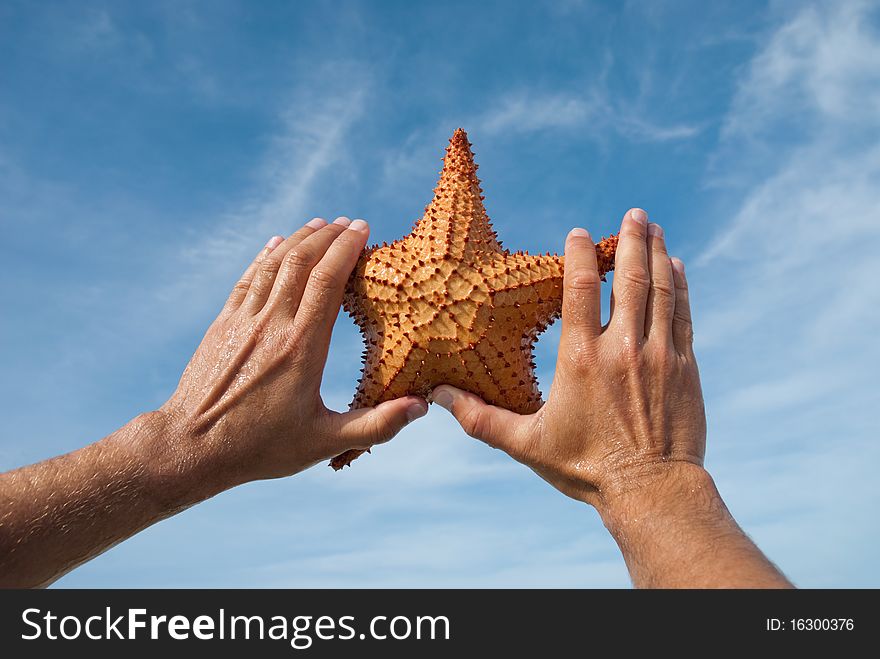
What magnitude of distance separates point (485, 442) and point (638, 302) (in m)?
1.56

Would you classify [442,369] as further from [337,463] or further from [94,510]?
[94,510]

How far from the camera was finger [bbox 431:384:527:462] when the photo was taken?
5582 mm

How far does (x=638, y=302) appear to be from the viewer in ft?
18.3

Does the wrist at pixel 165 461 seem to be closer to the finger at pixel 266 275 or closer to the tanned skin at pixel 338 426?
the tanned skin at pixel 338 426

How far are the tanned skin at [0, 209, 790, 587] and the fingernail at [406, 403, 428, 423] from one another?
0.02 m

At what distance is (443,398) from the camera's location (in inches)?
237

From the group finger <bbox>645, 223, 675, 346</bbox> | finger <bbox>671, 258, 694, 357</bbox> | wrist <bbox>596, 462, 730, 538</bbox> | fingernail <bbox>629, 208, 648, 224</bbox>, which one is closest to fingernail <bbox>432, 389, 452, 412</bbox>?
wrist <bbox>596, 462, 730, 538</bbox>

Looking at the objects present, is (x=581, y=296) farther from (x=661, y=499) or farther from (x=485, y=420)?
(x=661, y=499)

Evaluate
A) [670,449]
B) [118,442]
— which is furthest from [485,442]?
[118,442]

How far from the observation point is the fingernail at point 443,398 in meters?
6.00

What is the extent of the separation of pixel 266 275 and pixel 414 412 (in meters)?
1.69

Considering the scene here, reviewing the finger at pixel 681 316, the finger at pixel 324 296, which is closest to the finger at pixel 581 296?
the finger at pixel 681 316

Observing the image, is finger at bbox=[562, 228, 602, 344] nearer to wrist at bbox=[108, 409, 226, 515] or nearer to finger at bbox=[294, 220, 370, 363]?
finger at bbox=[294, 220, 370, 363]

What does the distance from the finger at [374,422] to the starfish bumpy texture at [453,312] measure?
7.0 inches
